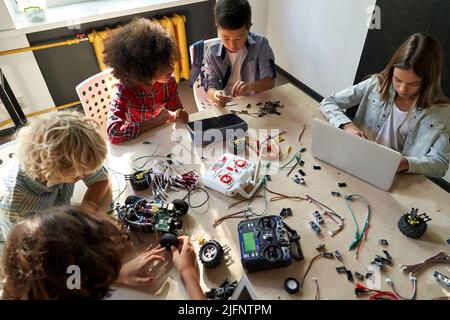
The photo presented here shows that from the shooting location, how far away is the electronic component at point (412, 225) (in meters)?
0.92

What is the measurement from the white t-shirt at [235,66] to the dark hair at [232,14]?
25 cm

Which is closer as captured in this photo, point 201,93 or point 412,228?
point 412,228

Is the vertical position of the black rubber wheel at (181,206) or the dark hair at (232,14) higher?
the dark hair at (232,14)

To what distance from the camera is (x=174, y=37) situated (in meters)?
2.66

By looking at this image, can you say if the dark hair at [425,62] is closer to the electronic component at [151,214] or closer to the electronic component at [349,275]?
the electronic component at [349,275]

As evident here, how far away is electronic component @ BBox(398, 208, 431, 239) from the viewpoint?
0.92m

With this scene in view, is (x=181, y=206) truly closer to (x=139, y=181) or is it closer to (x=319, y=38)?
(x=139, y=181)

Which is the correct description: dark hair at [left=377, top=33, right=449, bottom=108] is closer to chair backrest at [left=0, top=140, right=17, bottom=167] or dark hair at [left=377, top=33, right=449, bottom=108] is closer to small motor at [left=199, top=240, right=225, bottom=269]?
small motor at [left=199, top=240, right=225, bottom=269]

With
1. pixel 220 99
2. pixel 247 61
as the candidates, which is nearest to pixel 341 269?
pixel 220 99

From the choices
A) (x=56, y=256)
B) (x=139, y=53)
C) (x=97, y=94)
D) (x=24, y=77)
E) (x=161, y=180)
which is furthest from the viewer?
(x=24, y=77)

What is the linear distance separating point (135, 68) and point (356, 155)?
0.98 meters

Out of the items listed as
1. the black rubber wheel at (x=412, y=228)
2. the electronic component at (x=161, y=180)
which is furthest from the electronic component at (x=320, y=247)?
the electronic component at (x=161, y=180)
